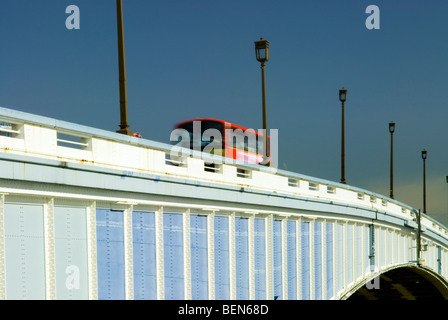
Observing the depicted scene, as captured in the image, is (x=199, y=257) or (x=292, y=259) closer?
(x=199, y=257)

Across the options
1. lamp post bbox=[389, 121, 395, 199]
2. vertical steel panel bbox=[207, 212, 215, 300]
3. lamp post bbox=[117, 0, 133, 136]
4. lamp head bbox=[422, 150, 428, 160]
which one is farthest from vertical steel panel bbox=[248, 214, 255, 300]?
lamp head bbox=[422, 150, 428, 160]

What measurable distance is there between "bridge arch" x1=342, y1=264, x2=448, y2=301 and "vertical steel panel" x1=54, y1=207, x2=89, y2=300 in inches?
1635

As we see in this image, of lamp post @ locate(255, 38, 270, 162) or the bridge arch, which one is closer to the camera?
lamp post @ locate(255, 38, 270, 162)

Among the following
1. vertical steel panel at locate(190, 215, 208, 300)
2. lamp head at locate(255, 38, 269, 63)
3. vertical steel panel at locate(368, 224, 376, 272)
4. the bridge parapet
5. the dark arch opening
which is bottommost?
the dark arch opening

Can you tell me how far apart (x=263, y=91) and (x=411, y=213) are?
23.5 m

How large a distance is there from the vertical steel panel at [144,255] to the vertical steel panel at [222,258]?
3.23m

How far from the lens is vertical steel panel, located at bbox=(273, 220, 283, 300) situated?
22.8 meters

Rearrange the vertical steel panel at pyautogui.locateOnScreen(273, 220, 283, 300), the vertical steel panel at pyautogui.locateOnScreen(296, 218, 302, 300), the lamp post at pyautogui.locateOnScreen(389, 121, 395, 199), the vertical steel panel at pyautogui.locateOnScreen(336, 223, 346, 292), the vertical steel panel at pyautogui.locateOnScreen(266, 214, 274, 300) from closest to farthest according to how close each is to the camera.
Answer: the vertical steel panel at pyautogui.locateOnScreen(266, 214, 274, 300) < the vertical steel panel at pyautogui.locateOnScreen(273, 220, 283, 300) < the vertical steel panel at pyautogui.locateOnScreen(296, 218, 302, 300) < the vertical steel panel at pyautogui.locateOnScreen(336, 223, 346, 292) < the lamp post at pyautogui.locateOnScreen(389, 121, 395, 199)

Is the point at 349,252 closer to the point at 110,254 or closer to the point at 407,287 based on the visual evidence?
the point at 110,254

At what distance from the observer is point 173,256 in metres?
16.9

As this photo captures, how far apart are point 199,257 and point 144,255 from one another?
2.70m

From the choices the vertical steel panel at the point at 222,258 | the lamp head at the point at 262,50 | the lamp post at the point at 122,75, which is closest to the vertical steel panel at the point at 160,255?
the lamp post at the point at 122,75

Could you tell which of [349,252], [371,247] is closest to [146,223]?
[349,252]

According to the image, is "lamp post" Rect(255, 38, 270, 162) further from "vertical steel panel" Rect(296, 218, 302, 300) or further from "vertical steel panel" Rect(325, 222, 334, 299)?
"vertical steel panel" Rect(325, 222, 334, 299)
